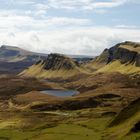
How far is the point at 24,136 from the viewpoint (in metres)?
168

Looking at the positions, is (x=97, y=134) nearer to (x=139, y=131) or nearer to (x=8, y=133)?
(x=139, y=131)

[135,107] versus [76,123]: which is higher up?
[135,107]

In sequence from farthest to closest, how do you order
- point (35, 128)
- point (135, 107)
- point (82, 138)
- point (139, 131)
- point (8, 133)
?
point (35, 128), point (8, 133), point (135, 107), point (82, 138), point (139, 131)

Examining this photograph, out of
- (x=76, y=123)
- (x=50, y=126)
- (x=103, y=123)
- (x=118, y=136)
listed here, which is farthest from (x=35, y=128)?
(x=118, y=136)

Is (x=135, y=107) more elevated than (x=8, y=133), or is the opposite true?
(x=135, y=107)

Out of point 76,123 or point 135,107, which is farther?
point 76,123

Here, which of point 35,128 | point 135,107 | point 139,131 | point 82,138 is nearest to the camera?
point 139,131

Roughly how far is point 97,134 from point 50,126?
44315 mm

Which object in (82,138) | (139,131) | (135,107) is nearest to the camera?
(139,131)

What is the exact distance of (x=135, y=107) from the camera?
164 m

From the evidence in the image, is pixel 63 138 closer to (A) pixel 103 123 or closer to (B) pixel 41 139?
(B) pixel 41 139

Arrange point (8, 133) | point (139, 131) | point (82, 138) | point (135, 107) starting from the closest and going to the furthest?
point (139, 131) < point (82, 138) < point (135, 107) < point (8, 133)

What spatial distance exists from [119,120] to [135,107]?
8.65 metres

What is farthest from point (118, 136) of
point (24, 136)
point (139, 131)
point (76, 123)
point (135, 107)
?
point (76, 123)
